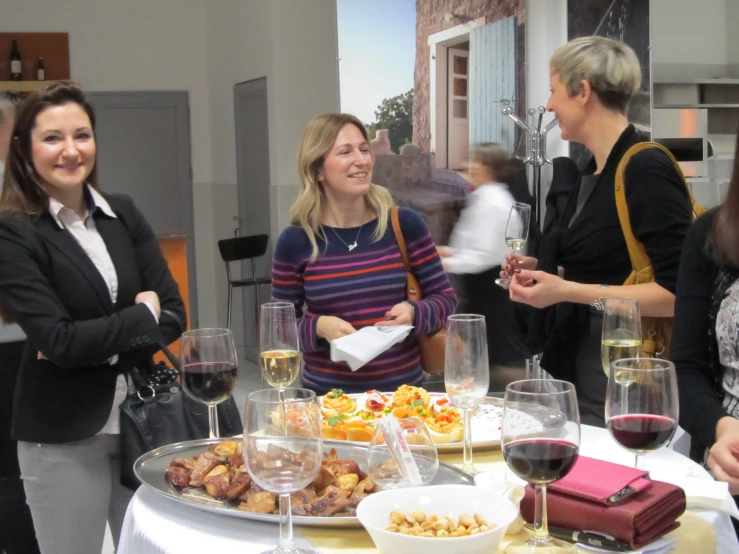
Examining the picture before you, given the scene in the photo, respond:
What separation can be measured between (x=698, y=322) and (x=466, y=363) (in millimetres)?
635

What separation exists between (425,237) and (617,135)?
644 millimetres

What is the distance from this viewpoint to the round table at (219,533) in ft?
4.63

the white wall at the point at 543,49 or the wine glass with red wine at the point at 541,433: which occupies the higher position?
the white wall at the point at 543,49

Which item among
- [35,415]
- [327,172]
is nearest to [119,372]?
[35,415]

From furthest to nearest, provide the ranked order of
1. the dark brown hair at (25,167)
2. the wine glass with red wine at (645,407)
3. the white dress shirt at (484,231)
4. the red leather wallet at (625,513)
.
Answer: the white dress shirt at (484,231) → the dark brown hair at (25,167) → the wine glass with red wine at (645,407) → the red leather wallet at (625,513)

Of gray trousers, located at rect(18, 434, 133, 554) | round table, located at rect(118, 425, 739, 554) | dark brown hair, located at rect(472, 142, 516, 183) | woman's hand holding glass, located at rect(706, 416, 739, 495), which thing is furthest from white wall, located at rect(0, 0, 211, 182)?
woman's hand holding glass, located at rect(706, 416, 739, 495)

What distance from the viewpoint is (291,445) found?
123 centimetres

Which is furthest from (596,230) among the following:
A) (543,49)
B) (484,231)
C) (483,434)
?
(543,49)

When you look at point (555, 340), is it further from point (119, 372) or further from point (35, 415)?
point (35, 415)

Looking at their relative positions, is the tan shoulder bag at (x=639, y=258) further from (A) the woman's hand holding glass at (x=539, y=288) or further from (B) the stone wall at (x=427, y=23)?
(B) the stone wall at (x=427, y=23)

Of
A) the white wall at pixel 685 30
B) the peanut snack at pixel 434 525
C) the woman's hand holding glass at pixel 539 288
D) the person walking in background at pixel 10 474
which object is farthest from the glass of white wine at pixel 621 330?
the white wall at pixel 685 30

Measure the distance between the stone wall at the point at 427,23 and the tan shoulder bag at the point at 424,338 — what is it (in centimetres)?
409

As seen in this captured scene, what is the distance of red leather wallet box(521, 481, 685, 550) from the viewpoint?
4.25 ft

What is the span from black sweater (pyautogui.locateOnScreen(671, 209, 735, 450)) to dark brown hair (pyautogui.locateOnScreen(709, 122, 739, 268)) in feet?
0.12
